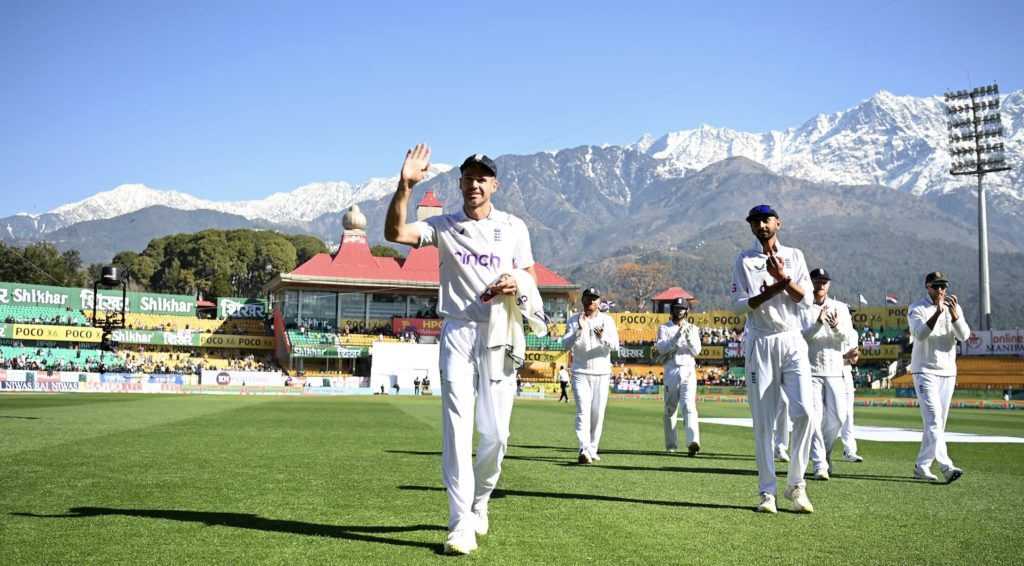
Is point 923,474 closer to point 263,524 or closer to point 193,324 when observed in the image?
point 263,524

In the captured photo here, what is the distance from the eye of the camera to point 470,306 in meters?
6.50

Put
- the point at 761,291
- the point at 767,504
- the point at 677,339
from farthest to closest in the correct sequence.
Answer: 1. the point at 677,339
2. the point at 761,291
3. the point at 767,504

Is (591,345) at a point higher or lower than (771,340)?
lower

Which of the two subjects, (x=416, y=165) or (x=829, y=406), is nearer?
(x=416, y=165)

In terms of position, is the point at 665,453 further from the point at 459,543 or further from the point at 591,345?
the point at 459,543

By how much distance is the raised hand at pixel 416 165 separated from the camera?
618 centimetres

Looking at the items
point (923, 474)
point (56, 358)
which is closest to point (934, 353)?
point (923, 474)

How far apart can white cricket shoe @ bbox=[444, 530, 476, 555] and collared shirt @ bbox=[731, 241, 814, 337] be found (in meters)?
3.71

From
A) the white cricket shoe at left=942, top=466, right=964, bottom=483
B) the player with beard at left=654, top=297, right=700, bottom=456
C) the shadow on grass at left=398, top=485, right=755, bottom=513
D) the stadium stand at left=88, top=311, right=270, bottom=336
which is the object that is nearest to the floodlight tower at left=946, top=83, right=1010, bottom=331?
the stadium stand at left=88, top=311, right=270, bottom=336

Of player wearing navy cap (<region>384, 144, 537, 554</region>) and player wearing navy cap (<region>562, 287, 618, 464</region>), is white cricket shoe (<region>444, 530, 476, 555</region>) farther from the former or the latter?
player wearing navy cap (<region>562, 287, 618, 464</region>)

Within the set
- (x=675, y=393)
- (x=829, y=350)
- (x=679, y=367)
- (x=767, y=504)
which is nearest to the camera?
(x=767, y=504)

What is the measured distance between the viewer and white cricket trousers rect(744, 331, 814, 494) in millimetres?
Result: 8289

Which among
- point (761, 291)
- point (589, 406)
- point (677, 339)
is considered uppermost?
point (761, 291)

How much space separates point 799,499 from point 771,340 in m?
1.45
